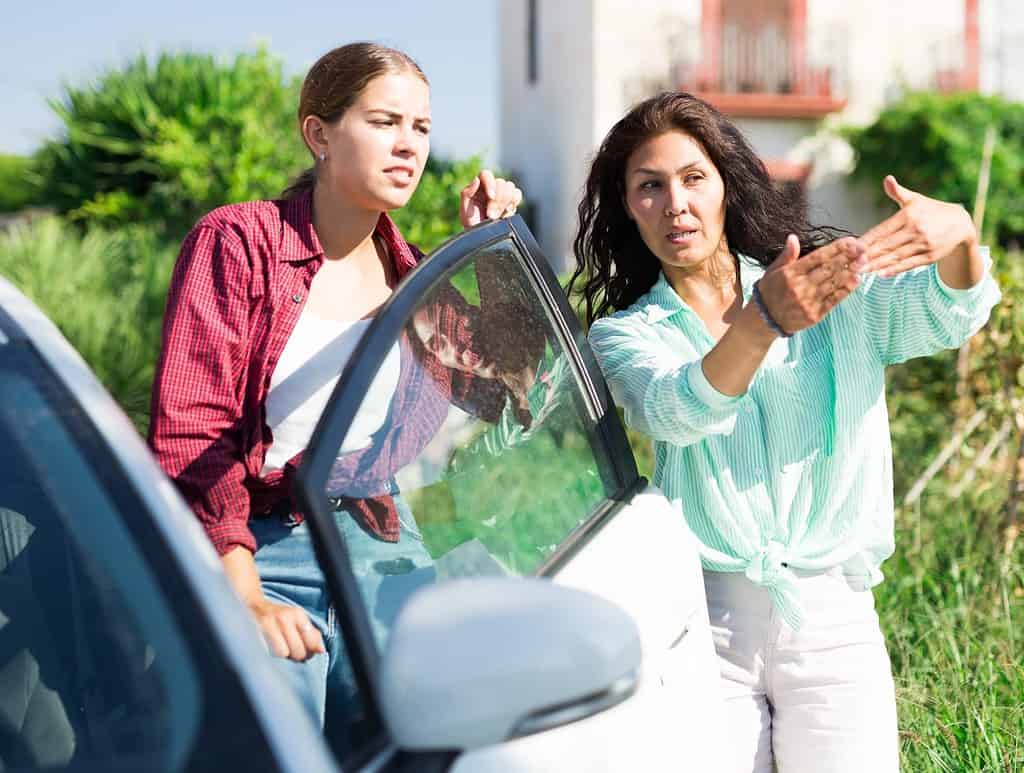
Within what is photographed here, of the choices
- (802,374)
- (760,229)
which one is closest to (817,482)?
(802,374)

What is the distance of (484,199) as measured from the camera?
2.33 m

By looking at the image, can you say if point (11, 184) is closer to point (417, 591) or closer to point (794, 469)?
point (794, 469)

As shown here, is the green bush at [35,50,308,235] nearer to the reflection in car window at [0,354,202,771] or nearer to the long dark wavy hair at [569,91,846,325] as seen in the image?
the long dark wavy hair at [569,91,846,325]

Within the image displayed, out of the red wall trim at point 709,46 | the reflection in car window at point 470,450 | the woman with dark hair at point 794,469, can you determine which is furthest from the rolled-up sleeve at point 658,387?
the red wall trim at point 709,46

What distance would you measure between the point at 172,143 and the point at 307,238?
28.8 ft

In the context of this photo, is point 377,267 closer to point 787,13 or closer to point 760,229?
point 760,229

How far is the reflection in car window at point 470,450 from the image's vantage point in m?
1.51

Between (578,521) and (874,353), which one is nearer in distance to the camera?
(578,521)

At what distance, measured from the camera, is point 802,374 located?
7.50 feet

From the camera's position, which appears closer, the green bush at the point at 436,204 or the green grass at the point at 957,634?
the green grass at the point at 957,634

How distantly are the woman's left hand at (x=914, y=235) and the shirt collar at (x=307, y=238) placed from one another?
77 cm

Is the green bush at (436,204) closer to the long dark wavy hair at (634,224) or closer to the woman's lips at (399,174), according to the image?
the long dark wavy hair at (634,224)

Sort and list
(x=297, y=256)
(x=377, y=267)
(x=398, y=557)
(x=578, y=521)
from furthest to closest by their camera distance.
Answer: (x=377, y=267), (x=297, y=256), (x=578, y=521), (x=398, y=557)

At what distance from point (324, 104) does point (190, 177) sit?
26.5 ft
